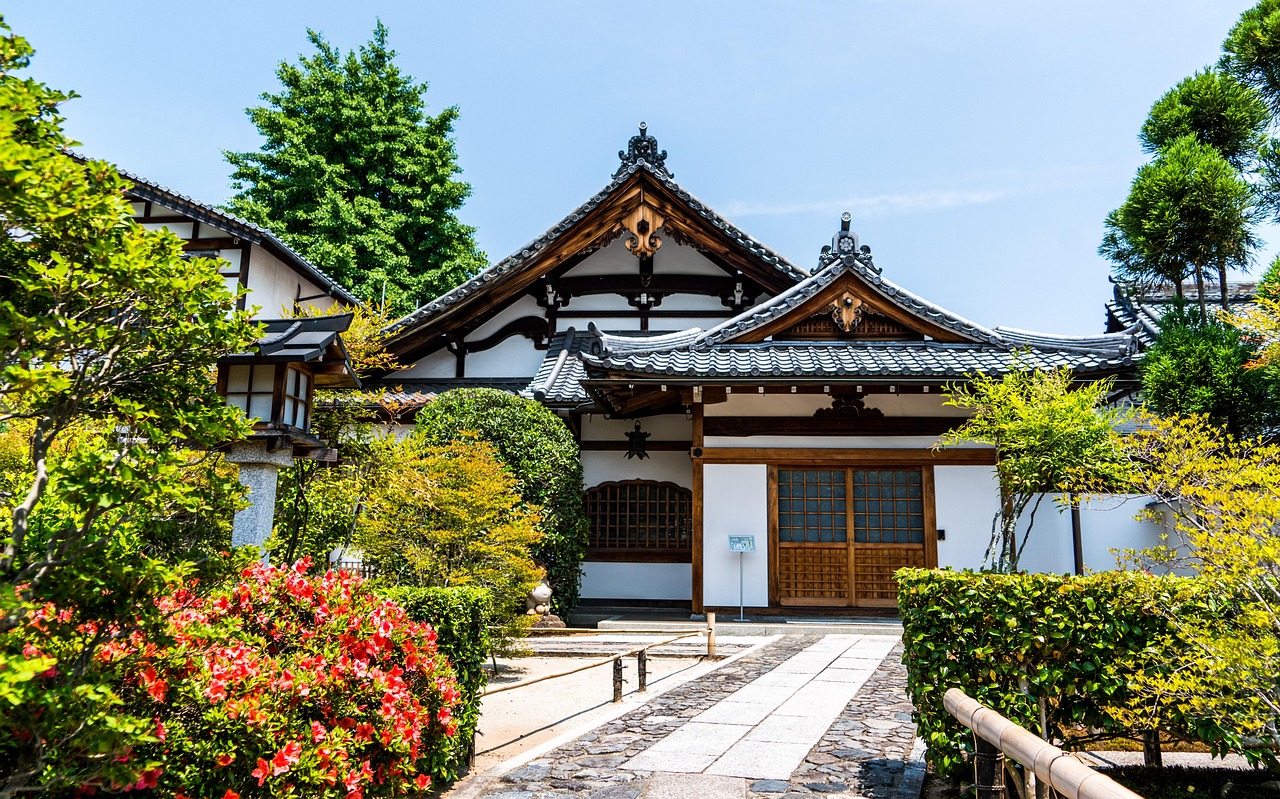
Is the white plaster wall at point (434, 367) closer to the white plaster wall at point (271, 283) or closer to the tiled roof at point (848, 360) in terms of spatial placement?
the white plaster wall at point (271, 283)

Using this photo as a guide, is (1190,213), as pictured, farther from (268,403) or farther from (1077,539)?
(268,403)

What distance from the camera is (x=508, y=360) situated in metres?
16.8

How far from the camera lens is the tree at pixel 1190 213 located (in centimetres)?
1097

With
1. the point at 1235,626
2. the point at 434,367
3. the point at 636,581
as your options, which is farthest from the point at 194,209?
the point at 1235,626

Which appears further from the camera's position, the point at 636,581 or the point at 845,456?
the point at 636,581

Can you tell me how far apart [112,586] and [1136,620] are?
5.03 meters

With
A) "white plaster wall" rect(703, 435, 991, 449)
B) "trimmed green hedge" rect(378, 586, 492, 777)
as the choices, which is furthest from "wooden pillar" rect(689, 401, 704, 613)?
"trimmed green hedge" rect(378, 586, 492, 777)

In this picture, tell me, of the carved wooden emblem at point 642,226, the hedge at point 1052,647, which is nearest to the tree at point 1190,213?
the carved wooden emblem at point 642,226

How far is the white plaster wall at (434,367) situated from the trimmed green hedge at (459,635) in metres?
Result: 11.6

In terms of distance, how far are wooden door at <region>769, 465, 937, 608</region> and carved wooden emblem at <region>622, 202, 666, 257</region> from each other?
17.2 ft

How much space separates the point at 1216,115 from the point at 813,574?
29.1 ft

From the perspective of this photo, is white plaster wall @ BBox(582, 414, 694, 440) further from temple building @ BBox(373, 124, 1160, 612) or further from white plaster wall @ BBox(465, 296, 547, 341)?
white plaster wall @ BBox(465, 296, 547, 341)

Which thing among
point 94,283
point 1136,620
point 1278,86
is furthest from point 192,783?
point 1278,86

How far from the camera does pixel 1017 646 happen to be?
4.62 m
